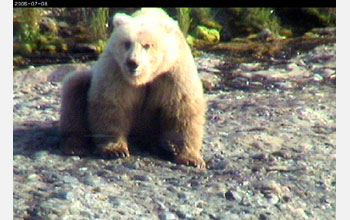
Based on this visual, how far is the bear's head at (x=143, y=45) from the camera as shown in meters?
5.19

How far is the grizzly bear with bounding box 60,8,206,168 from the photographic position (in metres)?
5.25

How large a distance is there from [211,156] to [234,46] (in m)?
2.14

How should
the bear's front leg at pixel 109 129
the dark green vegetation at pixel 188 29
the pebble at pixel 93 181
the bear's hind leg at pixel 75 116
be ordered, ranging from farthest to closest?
the dark green vegetation at pixel 188 29 → the bear's hind leg at pixel 75 116 → the bear's front leg at pixel 109 129 → the pebble at pixel 93 181

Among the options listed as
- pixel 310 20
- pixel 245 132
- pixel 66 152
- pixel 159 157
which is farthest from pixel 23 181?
pixel 310 20

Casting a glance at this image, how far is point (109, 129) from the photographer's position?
18.1 feet

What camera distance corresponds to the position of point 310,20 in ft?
27.3

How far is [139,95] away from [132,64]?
38 cm

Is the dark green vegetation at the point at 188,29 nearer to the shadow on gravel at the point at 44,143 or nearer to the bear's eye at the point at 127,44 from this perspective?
the bear's eye at the point at 127,44

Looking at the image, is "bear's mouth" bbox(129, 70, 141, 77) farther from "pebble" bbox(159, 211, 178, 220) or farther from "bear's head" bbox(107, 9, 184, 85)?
"pebble" bbox(159, 211, 178, 220)

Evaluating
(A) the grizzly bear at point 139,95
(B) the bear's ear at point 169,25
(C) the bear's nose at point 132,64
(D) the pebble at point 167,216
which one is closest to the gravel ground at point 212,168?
(D) the pebble at point 167,216

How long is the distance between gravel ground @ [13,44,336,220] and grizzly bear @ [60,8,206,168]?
126mm

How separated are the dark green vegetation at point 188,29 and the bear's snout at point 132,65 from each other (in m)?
0.54

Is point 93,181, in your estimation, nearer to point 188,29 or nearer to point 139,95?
point 139,95

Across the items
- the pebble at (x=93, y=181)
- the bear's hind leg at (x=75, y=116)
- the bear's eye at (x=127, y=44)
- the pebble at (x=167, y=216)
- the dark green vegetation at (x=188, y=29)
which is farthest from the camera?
the dark green vegetation at (x=188, y=29)
